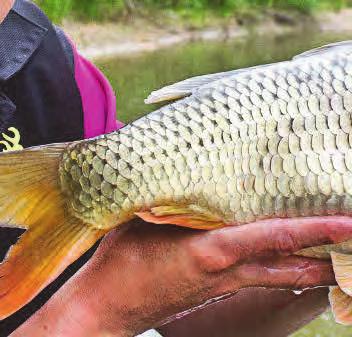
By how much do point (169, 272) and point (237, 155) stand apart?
185mm

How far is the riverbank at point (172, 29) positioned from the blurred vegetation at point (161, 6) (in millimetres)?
151

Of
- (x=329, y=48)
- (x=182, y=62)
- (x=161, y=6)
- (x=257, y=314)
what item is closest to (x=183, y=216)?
(x=329, y=48)

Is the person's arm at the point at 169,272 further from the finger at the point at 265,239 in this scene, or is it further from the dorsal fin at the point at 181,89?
the dorsal fin at the point at 181,89

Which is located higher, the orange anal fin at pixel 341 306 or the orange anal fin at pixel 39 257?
the orange anal fin at pixel 39 257

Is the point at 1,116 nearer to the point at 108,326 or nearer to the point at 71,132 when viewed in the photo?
the point at 71,132

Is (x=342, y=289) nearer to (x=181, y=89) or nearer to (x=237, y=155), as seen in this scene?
(x=237, y=155)

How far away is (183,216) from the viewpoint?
1.12 metres

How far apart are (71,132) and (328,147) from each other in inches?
22.8

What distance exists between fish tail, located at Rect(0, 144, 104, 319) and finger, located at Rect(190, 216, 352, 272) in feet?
0.48

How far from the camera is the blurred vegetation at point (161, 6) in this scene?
11.1 m

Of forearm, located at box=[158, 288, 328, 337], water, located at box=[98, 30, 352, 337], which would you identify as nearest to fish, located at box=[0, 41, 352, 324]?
forearm, located at box=[158, 288, 328, 337]

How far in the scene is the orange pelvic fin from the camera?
3.67ft

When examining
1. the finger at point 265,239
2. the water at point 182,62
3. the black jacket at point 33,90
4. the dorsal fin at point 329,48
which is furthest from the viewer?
the water at point 182,62

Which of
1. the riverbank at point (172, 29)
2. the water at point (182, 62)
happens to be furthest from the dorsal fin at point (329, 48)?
the riverbank at point (172, 29)
